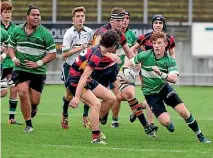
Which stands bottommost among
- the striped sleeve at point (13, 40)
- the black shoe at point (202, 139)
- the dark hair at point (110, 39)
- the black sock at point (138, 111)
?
the black shoe at point (202, 139)

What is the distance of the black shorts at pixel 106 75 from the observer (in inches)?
582

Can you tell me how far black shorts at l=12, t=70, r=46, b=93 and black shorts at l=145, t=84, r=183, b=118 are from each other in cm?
225

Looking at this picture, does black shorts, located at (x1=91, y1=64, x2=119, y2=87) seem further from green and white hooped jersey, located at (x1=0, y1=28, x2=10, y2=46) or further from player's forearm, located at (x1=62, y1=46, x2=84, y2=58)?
green and white hooped jersey, located at (x1=0, y1=28, x2=10, y2=46)

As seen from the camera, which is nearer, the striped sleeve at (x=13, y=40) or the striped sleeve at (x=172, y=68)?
the striped sleeve at (x=172, y=68)

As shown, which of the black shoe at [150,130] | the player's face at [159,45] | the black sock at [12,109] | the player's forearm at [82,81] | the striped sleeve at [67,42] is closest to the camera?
the player's forearm at [82,81]

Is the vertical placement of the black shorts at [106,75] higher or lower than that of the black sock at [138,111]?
higher

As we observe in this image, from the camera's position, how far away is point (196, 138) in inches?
538

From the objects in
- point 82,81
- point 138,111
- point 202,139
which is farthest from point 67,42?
point 202,139

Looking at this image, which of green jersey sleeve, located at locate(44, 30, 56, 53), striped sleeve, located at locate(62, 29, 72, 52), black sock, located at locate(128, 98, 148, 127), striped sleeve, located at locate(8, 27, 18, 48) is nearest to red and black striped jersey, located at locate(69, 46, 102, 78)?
green jersey sleeve, located at locate(44, 30, 56, 53)

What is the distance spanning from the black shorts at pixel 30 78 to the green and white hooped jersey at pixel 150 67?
2049 mm

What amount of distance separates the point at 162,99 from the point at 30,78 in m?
2.54

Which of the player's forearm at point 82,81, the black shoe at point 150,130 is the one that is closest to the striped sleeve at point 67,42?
the black shoe at point 150,130

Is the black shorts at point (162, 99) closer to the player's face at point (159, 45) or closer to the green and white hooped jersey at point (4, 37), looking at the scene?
the player's face at point (159, 45)

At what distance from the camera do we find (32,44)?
14391 mm
